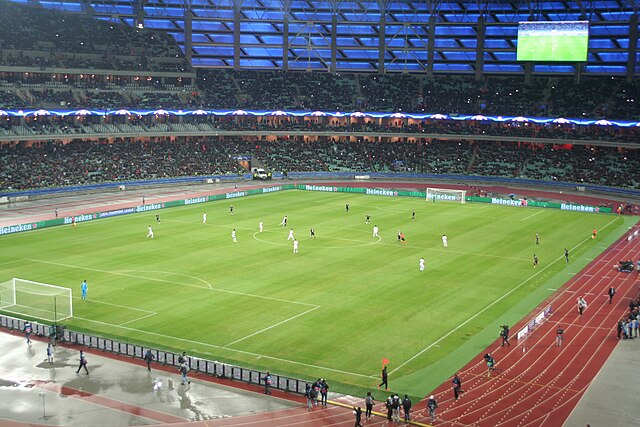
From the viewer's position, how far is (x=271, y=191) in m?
98.4

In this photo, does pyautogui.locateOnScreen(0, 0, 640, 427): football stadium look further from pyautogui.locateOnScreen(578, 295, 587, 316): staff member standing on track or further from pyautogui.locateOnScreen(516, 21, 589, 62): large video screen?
pyautogui.locateOnScreen(516, 21, 589, 62): large video screen

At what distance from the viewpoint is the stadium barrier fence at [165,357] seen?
105ft

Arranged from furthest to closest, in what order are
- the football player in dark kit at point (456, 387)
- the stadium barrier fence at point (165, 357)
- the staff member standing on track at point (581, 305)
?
1. the staff member standing on track at point (581, 305)
2. the stadium barrier fence at point (165, 357)
3. the football player in dark kit at point (456, 387)

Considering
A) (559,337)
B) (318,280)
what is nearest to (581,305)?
(559,337)

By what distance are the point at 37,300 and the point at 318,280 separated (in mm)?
18062

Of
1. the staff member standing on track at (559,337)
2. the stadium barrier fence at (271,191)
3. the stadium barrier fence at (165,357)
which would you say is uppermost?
the stadium barrier fence at (271,191)

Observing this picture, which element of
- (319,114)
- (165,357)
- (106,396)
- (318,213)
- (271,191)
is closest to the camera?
(106,396)

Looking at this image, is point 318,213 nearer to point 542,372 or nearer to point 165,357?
point 165,357

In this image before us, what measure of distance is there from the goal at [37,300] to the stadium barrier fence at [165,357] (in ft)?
7.08

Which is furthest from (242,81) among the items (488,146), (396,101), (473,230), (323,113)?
(473,230)

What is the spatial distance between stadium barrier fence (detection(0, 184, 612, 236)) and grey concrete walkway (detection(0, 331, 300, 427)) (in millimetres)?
35666

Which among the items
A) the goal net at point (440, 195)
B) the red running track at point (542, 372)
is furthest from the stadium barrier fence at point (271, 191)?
the red running track at point (542, 372)

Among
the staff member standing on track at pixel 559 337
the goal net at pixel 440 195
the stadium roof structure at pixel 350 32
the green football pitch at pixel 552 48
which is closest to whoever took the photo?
the staff member standing on track at pixel 559 337

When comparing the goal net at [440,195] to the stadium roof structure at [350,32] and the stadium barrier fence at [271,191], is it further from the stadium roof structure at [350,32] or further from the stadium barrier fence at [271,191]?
the stadium roof structure at [350,32]
